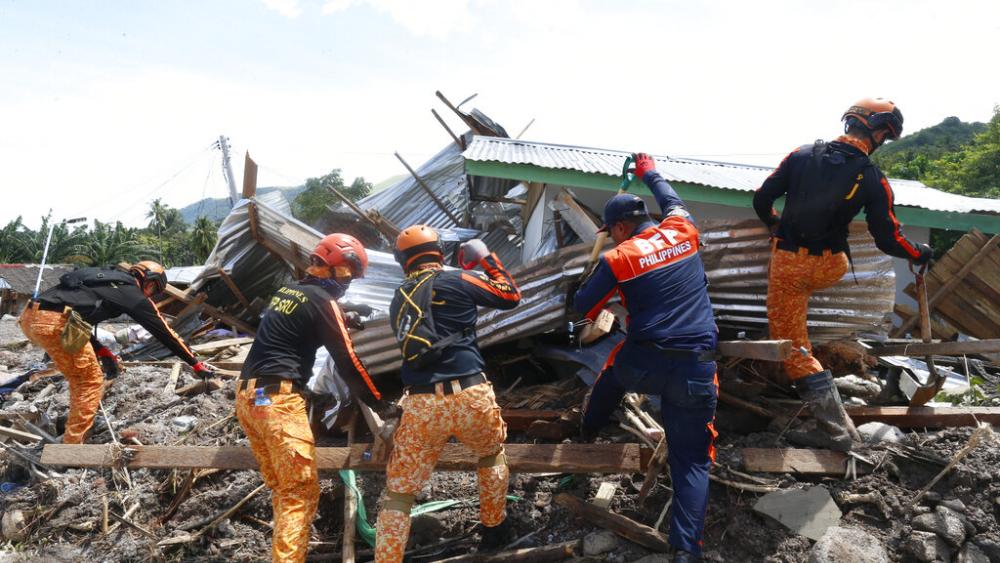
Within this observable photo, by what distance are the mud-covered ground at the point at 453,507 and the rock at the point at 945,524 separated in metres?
0.06

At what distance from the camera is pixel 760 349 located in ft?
11.8

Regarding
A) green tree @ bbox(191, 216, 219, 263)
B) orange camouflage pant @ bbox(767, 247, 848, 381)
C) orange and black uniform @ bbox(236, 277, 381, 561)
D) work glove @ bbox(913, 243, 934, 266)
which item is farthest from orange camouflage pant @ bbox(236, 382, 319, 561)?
green tree @ bbox(191, 216, 219, 263)

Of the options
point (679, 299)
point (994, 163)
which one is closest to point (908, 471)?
point (679, 299)

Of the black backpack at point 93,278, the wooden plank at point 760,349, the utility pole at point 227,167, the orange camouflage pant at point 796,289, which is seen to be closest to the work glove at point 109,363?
the black backpack at point 93,278

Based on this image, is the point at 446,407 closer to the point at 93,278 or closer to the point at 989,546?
the point at 989,546

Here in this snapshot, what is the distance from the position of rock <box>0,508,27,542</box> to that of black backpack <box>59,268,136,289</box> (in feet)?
6.68

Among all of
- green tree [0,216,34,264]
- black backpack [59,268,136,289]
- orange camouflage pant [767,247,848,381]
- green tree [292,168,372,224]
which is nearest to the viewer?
orange camouflage pant [767,247,848,381]

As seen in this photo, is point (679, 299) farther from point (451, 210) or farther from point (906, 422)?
point (451, 210)

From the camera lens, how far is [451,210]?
12422 millimetres

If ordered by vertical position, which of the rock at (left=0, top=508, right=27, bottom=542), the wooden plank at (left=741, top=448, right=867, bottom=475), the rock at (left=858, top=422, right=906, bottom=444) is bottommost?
the rock at (left=0, top=508, right=27, bottom=542)

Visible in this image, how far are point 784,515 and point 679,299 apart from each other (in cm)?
152

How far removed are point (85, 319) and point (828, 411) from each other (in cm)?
637

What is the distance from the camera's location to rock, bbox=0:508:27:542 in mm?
4844

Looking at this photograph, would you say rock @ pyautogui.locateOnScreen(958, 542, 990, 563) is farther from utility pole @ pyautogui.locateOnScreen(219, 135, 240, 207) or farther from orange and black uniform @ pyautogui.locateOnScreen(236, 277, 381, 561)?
utility pole @ pyautogui.locateOnScreen(219, 135, 240, 207)
